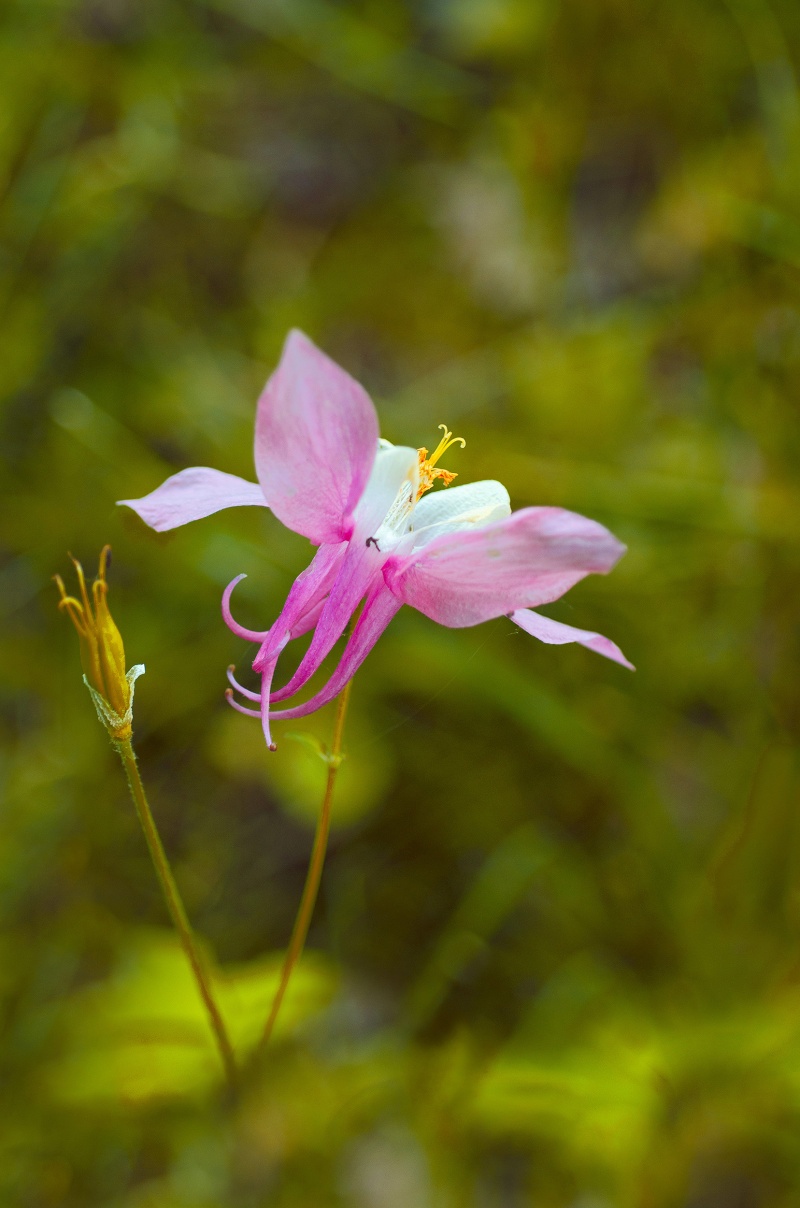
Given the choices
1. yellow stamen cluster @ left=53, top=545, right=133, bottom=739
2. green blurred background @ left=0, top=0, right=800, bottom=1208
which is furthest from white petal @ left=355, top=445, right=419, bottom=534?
green blurred background @ left=0, top=0, right=800, bottom=1208

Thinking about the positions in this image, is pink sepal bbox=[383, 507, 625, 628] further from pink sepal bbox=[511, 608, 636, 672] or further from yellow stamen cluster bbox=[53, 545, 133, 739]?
yellow stamen cluster bbox=[53, 545, 133, 739]

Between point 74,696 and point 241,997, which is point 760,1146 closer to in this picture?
point 241,997

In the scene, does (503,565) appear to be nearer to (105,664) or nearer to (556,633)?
(556,633)

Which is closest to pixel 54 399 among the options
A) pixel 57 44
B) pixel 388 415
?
pixel 388 415

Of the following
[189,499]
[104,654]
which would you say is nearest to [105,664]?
[104,654]

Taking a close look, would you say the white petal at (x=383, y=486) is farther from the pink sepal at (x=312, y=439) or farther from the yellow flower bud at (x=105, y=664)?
the yellow flower bud at (x=105, y=664)

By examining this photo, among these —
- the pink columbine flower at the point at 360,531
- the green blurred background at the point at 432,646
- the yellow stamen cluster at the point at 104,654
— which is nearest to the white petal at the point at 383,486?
the pink columbine flower at the point at 360,531
